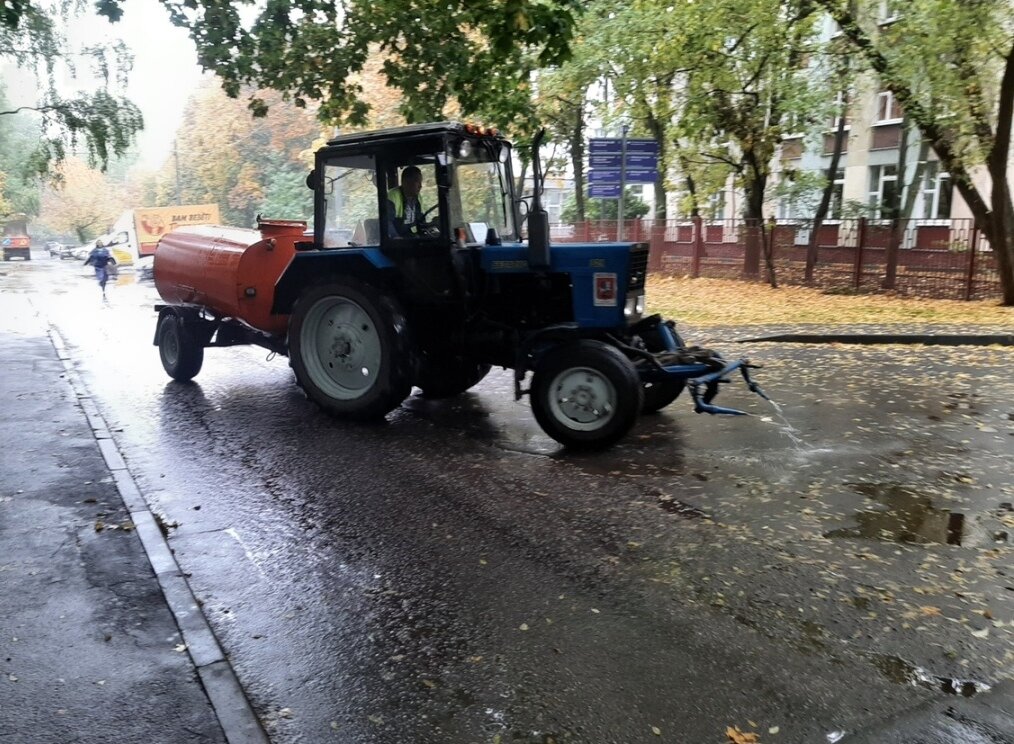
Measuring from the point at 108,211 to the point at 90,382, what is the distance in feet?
278

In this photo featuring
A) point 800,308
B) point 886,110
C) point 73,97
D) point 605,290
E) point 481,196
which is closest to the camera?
point 605,290

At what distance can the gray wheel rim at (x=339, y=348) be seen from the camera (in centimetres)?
828

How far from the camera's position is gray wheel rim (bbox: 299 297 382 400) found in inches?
326

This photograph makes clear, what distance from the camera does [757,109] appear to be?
66.8ft

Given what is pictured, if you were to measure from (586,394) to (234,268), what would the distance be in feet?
15.3

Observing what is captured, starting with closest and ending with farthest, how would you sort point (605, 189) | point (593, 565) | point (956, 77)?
point (593, 565)
point (605, 189)
point (956, 77)

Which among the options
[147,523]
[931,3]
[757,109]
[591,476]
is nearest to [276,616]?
[147,523]

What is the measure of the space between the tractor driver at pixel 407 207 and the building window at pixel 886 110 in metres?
26.3

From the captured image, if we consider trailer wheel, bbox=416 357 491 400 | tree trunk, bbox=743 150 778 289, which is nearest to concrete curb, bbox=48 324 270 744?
trailer wheel, bbox=416 357 491 400

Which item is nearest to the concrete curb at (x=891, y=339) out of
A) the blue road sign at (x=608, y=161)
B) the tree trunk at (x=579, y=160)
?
the blue road sign at (x=608, y=161)

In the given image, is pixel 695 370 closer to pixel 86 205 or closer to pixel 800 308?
pixel 800 308

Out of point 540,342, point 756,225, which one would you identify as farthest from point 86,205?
point 540,342

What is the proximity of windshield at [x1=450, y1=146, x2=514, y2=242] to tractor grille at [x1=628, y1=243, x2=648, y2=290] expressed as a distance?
1.52 metres

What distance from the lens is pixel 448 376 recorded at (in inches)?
350
